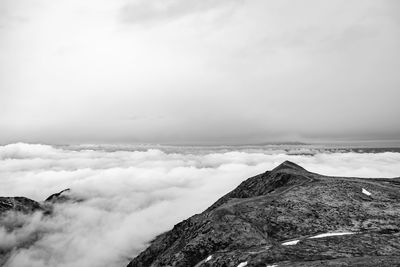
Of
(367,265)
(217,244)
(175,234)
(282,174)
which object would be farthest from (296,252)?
(282,174)

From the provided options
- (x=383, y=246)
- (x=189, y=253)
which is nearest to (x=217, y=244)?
(x=189, y=253)

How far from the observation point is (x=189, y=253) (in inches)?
1399

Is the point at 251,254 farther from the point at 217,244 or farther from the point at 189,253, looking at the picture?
the point at 189,253

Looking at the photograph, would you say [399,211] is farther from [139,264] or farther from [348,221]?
[139,264]

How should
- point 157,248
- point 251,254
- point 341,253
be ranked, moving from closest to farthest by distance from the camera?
point 341,253
point 251,254
point 157,248

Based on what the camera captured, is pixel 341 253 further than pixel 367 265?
Yes

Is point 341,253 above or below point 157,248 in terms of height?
above

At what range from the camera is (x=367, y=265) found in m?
19.8

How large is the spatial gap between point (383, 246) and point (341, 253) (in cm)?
476

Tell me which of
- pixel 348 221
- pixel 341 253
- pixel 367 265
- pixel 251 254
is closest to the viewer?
pixel 367 265

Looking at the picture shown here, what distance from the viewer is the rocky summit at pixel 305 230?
81.5 feet

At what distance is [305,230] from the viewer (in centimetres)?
3275

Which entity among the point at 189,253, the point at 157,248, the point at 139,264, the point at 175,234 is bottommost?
the point at 139,264

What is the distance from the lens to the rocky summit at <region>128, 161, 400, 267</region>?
978 inches
